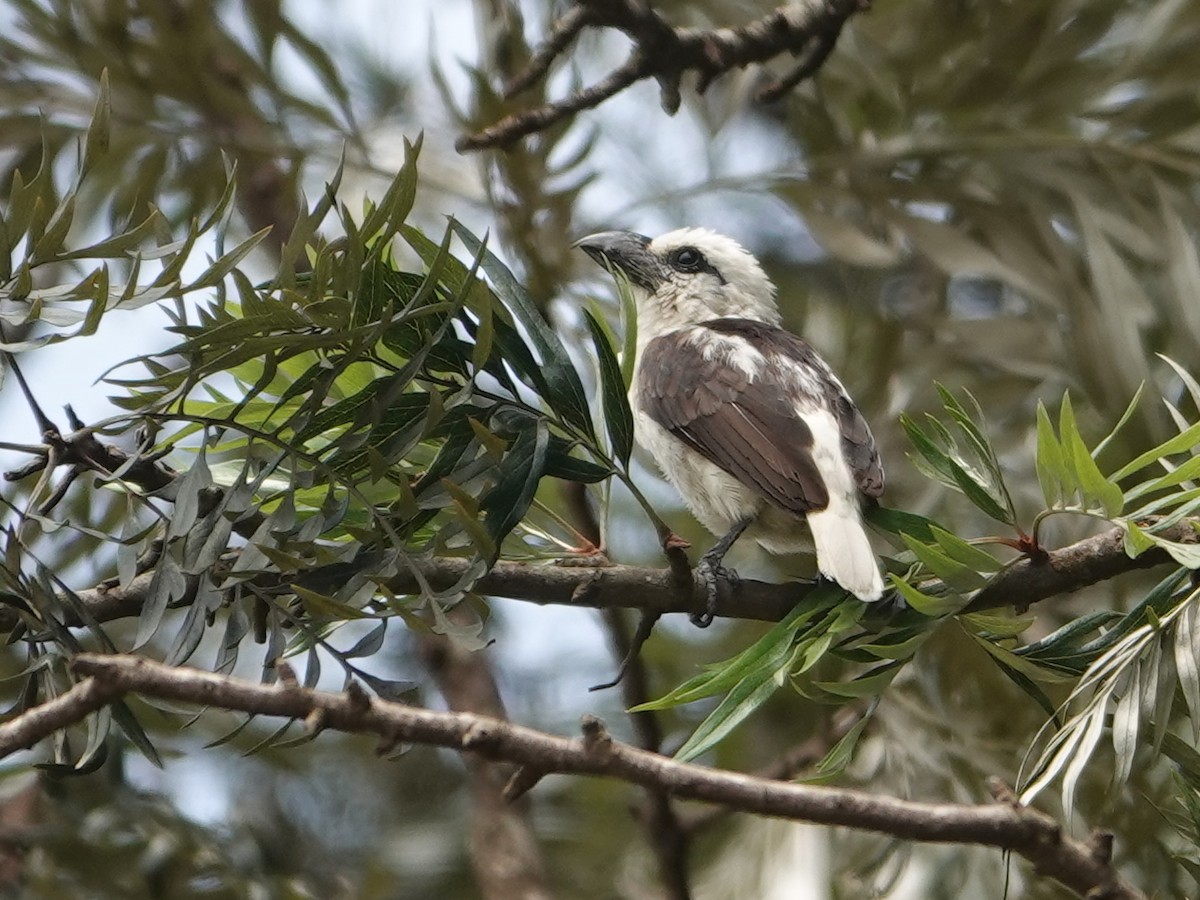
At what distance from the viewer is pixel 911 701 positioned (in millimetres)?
3428

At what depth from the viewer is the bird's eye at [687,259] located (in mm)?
4340

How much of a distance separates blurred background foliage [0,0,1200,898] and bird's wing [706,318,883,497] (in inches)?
10.5

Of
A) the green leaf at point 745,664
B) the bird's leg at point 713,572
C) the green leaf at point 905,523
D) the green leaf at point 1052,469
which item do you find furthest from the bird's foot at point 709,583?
the green leaf at point 1052,469

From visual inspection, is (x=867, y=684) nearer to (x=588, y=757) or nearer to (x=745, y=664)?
(x=745, y=664)

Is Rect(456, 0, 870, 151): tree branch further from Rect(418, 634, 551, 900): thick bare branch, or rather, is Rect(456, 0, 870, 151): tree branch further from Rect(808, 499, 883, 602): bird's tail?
Rect(418, 634, 551, 900): thick bare branch

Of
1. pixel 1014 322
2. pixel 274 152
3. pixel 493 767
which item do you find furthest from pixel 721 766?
pixel 274 152

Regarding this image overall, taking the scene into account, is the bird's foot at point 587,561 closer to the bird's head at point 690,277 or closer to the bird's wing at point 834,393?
the bird's wing at point 834,393

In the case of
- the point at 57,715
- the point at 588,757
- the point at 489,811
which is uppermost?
the point at 57,715

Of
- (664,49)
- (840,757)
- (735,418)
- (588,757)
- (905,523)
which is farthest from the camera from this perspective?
(735,418)

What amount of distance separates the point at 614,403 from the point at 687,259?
2353 mm

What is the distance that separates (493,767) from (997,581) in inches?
80.2

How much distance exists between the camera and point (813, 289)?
16.4ft

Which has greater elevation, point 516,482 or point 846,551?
point 516,482

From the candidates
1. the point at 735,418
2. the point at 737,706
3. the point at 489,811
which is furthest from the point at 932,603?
the point at 489,811
